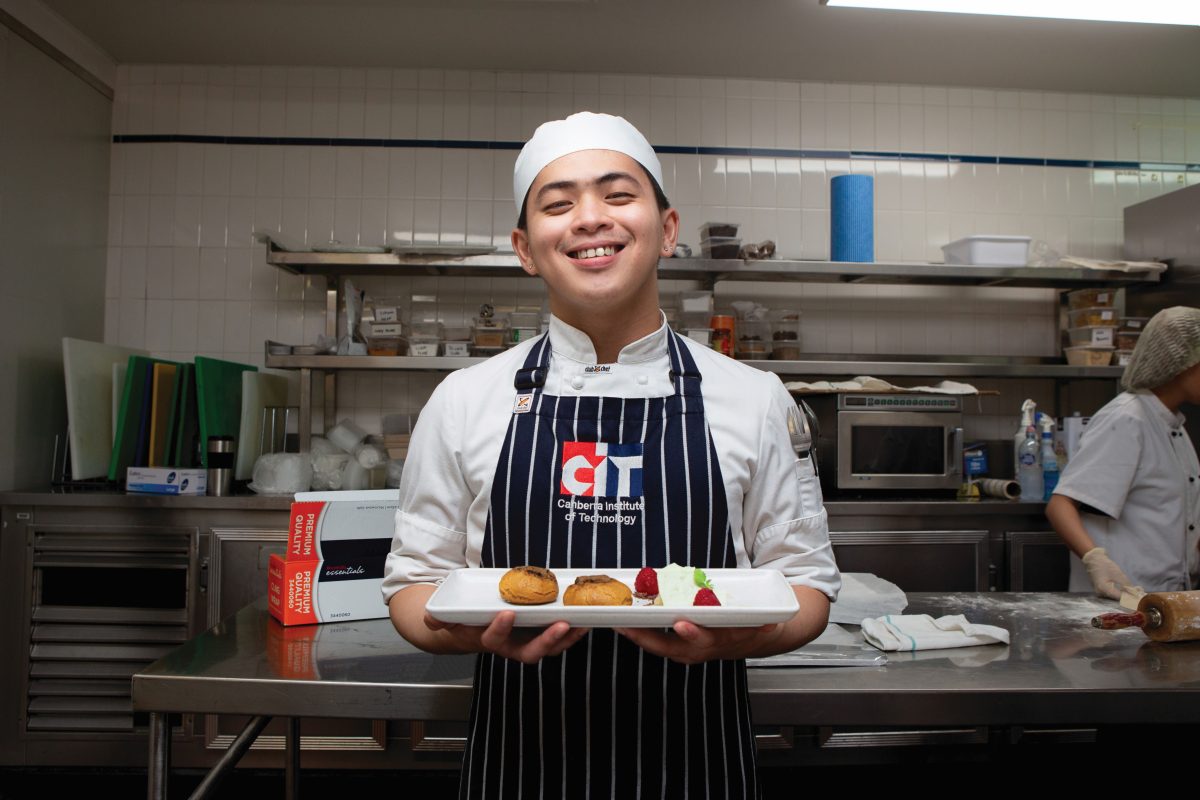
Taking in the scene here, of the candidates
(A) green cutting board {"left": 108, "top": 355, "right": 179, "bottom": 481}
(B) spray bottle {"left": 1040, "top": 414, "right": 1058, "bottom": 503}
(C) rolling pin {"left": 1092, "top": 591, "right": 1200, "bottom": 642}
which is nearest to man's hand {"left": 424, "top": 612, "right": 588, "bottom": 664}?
(C) rolling pin {"left": 1092, "top": 591, "right": 1200, "bottom": 642}

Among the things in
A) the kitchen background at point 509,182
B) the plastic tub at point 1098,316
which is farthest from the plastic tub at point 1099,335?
the kitchen background at point 509,182

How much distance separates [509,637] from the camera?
0.97 metres

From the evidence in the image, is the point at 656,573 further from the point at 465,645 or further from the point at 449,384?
the point at 449,384

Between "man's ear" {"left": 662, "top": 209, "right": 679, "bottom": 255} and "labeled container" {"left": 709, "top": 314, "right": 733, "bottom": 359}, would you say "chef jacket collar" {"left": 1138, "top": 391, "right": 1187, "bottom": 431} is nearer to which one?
"labeled container" {"left": 709, "top": 314, "right": 733, "bottom": 359}

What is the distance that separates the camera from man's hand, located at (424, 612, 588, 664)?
0.92m

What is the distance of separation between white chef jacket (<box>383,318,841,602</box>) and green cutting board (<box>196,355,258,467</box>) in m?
2.22

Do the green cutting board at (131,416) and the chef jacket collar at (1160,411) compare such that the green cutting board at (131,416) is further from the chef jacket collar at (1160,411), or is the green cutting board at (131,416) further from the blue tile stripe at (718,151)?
the chef jacket collar at (1160,411)

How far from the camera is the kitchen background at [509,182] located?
3721 millimetres

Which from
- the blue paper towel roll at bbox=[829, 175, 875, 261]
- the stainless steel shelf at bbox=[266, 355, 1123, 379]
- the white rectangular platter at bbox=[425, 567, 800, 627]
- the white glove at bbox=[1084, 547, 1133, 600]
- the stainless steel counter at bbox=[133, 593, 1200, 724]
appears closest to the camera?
the white rectangular platter at bbox=[425, 567, 800, 627]

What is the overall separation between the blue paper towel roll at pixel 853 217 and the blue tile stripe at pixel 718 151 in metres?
0.51

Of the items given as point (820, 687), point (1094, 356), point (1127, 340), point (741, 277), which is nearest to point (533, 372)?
point (820, 687)

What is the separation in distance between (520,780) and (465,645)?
0.27 meters

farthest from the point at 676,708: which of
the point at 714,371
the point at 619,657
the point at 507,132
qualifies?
the point at 507,132

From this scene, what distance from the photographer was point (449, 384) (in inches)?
46.8
